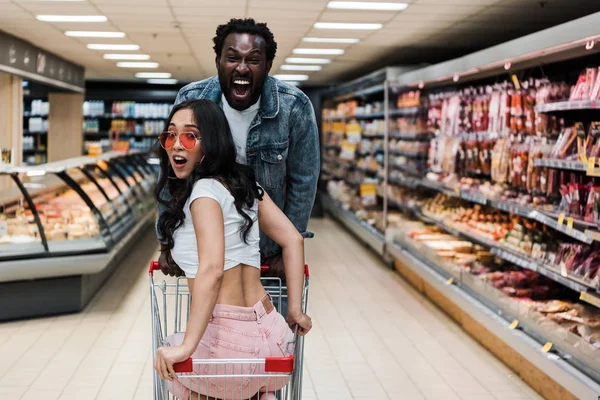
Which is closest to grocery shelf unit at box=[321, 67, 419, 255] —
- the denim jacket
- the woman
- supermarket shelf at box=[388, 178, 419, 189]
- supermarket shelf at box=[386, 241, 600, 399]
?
supermarket shelf at box=[388, 178, 419, 189]

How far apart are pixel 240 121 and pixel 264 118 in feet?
0.28

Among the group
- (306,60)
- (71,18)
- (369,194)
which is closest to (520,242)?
(71,18)

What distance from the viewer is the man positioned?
8.31 ft

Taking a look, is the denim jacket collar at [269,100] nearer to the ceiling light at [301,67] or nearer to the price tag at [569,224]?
the price tag at [569,224]

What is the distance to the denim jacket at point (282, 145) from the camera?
2.74m

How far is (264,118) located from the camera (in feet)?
8.96

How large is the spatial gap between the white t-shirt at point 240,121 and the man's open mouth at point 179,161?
440mm

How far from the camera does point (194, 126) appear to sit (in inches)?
91.0

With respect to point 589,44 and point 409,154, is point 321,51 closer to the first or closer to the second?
point 409,154

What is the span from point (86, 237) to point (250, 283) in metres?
4.35

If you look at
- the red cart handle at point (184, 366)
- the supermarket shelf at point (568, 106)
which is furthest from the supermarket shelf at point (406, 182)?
the red cart handle at point (184, 366)

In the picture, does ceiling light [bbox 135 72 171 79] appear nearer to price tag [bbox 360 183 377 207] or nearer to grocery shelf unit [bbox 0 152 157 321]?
price tag [bbox 360 183 377 207]

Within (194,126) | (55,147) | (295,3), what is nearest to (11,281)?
(295,3)

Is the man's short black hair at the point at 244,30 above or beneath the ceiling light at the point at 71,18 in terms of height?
beneath
